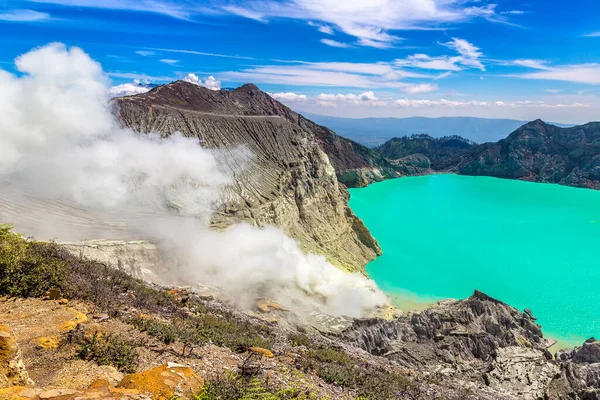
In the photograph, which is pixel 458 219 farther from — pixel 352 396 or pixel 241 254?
pixel 352 396

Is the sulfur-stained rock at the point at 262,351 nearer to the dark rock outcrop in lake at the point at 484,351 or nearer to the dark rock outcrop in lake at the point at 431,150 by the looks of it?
the dark rock outcrop in lake at the point at 484,351

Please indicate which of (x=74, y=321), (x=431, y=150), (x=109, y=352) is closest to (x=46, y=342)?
(x=74, y=321)

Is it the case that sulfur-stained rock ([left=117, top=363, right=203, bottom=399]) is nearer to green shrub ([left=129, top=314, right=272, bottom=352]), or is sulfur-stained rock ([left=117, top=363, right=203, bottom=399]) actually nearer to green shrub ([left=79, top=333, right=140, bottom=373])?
green shrub ([left=79, top=333, right=140, bottom=373])

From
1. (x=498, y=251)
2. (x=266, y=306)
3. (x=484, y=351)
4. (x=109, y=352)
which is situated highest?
(x=109, y=352)

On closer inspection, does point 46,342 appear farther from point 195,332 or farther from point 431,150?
point 431,150

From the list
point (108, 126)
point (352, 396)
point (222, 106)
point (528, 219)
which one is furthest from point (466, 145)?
point (352, 396)

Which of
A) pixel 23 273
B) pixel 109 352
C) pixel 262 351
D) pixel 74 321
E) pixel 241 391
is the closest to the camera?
pixel 241 391
